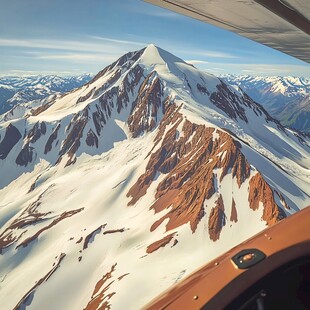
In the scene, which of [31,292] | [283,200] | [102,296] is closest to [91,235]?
[31,292]

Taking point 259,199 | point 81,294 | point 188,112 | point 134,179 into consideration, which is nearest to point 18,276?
point 81,294

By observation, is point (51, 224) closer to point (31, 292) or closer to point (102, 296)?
point (31, 292)

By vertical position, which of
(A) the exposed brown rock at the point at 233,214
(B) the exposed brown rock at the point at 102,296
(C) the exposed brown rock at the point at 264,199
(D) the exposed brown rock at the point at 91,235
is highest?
(C) the exposed brown rock at the point at 264,199

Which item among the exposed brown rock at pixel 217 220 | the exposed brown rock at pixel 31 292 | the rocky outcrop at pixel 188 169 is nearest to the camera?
the exposed brown rock at pixel 31 292

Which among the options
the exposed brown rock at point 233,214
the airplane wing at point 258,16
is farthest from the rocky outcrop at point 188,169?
the airplane wing at point 258,16

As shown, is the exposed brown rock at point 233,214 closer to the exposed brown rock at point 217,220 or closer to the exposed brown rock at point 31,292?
the exposed brown rock at point 217,220

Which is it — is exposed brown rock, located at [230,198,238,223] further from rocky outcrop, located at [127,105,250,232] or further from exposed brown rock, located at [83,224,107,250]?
exposed brown rock, located at [83,224,107,250]

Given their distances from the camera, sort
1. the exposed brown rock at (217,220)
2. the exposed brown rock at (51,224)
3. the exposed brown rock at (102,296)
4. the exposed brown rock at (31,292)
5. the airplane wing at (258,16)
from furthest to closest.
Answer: the exposed brown rock at (51,224), the exposed brown rock at (217,220), the exposed brown rock at (31,292), the exposed brown rock at (102,296), the airplane wing at (258,16)

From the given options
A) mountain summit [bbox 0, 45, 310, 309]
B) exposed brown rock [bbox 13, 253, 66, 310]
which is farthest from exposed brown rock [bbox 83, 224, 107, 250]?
exposed brown rock [bbox 13, 253, 66, 310]
